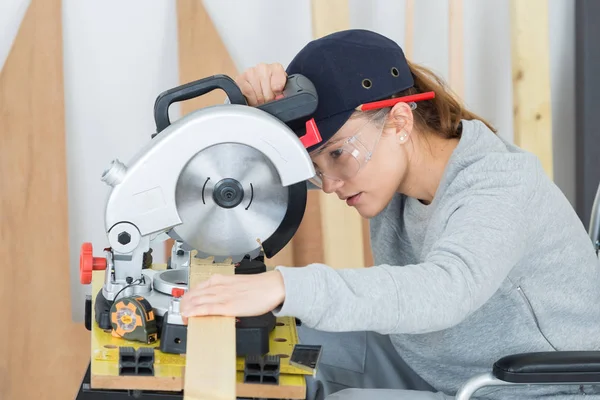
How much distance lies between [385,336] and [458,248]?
0.64m

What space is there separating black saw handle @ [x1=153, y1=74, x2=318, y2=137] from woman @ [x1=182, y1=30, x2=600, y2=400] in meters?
0.11

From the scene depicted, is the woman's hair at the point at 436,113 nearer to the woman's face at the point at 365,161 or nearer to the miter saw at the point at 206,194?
the woman's face at the point at 365,161

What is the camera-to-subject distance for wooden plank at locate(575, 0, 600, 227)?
2.48 meters

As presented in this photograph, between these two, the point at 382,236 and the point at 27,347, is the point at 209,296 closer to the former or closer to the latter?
the point at 382,236

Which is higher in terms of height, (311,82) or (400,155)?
(311,82)

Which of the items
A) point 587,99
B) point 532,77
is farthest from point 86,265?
point 587,99

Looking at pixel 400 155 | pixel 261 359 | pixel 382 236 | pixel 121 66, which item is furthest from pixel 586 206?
pixel 261 359

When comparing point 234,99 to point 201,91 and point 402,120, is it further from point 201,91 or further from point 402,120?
point 402,120

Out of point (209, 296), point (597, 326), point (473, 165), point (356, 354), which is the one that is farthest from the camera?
point (356, 354)

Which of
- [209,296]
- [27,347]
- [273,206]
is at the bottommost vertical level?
[27,347]

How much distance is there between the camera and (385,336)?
175 cm

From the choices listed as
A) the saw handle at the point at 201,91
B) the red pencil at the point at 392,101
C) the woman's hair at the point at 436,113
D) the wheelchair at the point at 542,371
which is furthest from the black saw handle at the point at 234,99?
the wheelchair at the point at 542,371

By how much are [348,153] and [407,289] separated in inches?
15.9

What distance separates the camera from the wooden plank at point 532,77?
2428 mm
